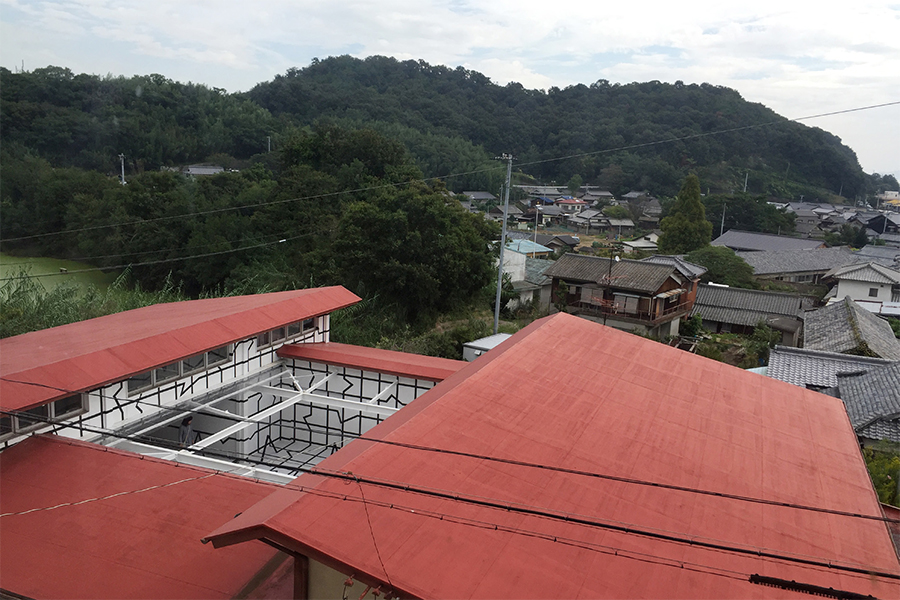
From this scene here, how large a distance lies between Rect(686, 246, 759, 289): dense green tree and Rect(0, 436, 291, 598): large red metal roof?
21465mm

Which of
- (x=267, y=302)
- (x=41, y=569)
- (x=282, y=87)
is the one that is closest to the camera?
(x=41, y=569)

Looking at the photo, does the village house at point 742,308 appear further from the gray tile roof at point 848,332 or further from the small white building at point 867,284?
the small white building at point 867,284

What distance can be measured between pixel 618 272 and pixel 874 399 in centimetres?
909

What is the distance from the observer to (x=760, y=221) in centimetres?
3819

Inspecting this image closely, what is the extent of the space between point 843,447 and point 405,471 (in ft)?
14.5

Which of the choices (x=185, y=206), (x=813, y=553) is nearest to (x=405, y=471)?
(x=813, y=553)

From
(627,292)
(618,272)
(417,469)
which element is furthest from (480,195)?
(417,469)

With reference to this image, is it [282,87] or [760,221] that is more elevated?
[282,87]

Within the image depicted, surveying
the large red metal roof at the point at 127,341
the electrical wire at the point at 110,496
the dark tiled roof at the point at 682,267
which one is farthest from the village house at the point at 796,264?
the electrical wire at the point at 110,496

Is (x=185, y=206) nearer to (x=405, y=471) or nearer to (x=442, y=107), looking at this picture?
(x=405, y=471)

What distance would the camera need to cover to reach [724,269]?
2259 cm

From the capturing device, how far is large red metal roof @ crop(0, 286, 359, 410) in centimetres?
464

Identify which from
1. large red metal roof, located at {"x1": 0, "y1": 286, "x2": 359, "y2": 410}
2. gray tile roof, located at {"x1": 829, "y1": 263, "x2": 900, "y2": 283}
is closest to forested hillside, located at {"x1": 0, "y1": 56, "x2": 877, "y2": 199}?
gray tile roof, located at {"x1": 829, "y1": 263, "x2": 900, "y2": 283}

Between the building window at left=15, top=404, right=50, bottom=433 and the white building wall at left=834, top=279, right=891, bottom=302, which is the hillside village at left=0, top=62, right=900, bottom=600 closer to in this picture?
the building window at left=15, top=404, right=50, bottom=433
